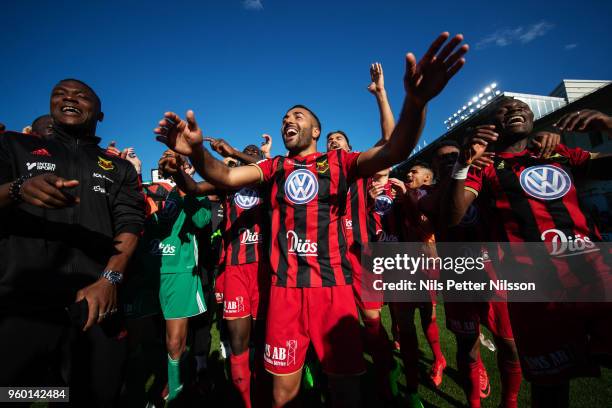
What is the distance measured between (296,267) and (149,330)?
3.10 m

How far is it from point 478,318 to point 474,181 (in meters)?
1.75

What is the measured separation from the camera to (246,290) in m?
3.27

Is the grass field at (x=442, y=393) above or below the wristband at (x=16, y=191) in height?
below

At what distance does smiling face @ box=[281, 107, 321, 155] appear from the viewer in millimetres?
2943

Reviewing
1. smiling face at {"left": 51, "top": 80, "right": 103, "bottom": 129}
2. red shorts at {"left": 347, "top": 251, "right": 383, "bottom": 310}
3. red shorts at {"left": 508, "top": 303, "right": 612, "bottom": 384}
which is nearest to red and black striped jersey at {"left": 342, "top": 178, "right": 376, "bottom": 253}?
red shorts at {"left": 347, "top": 251, "right": 383, "bottom": 310}

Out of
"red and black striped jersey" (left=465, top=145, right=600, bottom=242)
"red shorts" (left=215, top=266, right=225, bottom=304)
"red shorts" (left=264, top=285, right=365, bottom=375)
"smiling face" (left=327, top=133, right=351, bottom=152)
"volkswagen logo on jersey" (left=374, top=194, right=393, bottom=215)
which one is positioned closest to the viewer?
"red shorts" (left=264, top=285, right=365, bottom=375)

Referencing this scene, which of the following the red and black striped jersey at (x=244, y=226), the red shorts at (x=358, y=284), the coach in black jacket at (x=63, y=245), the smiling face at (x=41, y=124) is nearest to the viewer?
the coach in black jacket at (x=63, y=245)

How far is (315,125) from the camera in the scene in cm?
318

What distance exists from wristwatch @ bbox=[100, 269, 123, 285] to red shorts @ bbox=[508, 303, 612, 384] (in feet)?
10.2

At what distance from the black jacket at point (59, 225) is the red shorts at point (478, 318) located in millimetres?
3536

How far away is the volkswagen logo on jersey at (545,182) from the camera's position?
2299mm

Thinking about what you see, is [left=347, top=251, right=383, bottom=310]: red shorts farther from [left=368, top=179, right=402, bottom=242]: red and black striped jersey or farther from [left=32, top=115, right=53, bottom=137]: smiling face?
[left=32, top=115, right=53, bottom=137]: smiling face

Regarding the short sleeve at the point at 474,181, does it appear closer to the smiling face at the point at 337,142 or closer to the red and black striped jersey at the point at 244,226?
the red and black striped jersey at the point at 244,226

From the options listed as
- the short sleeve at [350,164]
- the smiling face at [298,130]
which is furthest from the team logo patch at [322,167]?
the smiling face at [298,130]
